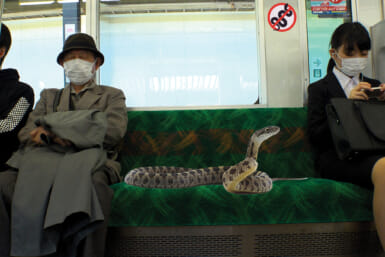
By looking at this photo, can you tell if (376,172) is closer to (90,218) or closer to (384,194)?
(384,194)

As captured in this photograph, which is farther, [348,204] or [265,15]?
[265,15]

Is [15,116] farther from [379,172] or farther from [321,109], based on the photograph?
[379,172]

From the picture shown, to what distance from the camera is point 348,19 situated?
11.2 ft

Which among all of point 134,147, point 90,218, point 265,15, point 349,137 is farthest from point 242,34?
point 90,218

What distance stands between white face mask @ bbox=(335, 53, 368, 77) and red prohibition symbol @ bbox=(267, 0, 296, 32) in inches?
40.6

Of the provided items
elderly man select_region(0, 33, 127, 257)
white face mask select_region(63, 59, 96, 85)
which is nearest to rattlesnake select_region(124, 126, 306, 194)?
elderly man select_region(0, 33, 127, 257)

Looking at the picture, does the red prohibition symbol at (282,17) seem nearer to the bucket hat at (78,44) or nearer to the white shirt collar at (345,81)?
the white shirt collar at (345,81)

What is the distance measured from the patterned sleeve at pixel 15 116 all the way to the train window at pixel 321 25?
271 cm

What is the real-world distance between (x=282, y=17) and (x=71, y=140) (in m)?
2.61

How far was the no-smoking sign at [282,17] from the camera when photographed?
3.41 m

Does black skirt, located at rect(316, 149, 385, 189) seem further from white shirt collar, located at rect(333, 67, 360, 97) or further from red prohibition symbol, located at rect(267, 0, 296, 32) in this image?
red prohibition symbol, located at rect(267, 0, 296, 32)

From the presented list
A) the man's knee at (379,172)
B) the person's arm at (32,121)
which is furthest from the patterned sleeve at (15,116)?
the man's knee at (379,172)

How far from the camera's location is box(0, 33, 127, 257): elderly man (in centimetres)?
164

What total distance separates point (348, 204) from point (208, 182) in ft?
3.13
